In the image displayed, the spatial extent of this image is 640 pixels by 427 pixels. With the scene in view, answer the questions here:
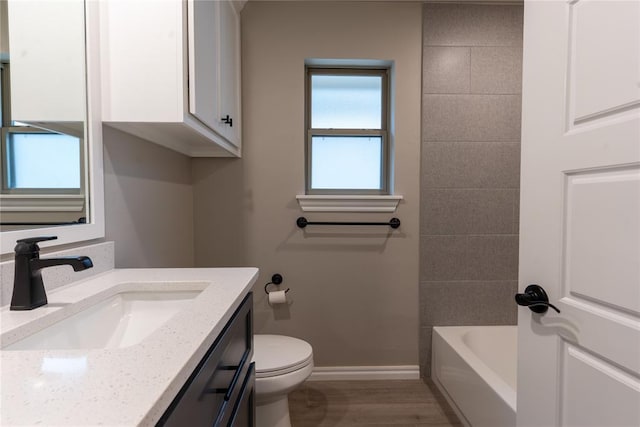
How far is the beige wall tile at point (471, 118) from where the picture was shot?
2080 mm

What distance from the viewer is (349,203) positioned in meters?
2.08

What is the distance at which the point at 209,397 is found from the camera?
2.28 feet

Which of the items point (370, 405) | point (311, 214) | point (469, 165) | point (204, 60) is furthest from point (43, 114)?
point (469, 165)

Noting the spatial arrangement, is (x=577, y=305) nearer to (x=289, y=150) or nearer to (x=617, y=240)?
(x=617, y=240)

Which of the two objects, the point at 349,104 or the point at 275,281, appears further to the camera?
the point at 349,104

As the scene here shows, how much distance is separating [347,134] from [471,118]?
787mm

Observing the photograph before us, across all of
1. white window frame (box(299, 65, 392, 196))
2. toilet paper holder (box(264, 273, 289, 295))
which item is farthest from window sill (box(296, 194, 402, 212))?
toilet paper holder (box(264, 273, 289, 295))

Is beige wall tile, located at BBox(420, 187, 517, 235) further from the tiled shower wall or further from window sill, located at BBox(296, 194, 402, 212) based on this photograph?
window sill, located at BBox(296, 194, 402, 212)

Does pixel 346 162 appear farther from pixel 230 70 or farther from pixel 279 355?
pixel 279 355

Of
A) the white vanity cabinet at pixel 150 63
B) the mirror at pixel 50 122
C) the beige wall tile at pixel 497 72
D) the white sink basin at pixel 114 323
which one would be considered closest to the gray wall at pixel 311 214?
the beige wall tile at pixel 497 72

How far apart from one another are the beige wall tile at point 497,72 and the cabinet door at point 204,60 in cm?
155

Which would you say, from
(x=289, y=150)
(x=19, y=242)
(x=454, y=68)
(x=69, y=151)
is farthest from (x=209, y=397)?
(x=454, y=68)

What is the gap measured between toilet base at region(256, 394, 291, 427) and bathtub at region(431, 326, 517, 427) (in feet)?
3.03

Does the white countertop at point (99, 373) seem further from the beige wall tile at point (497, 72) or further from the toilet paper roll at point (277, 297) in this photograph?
→ the beige wall tile at point (497, 72)
